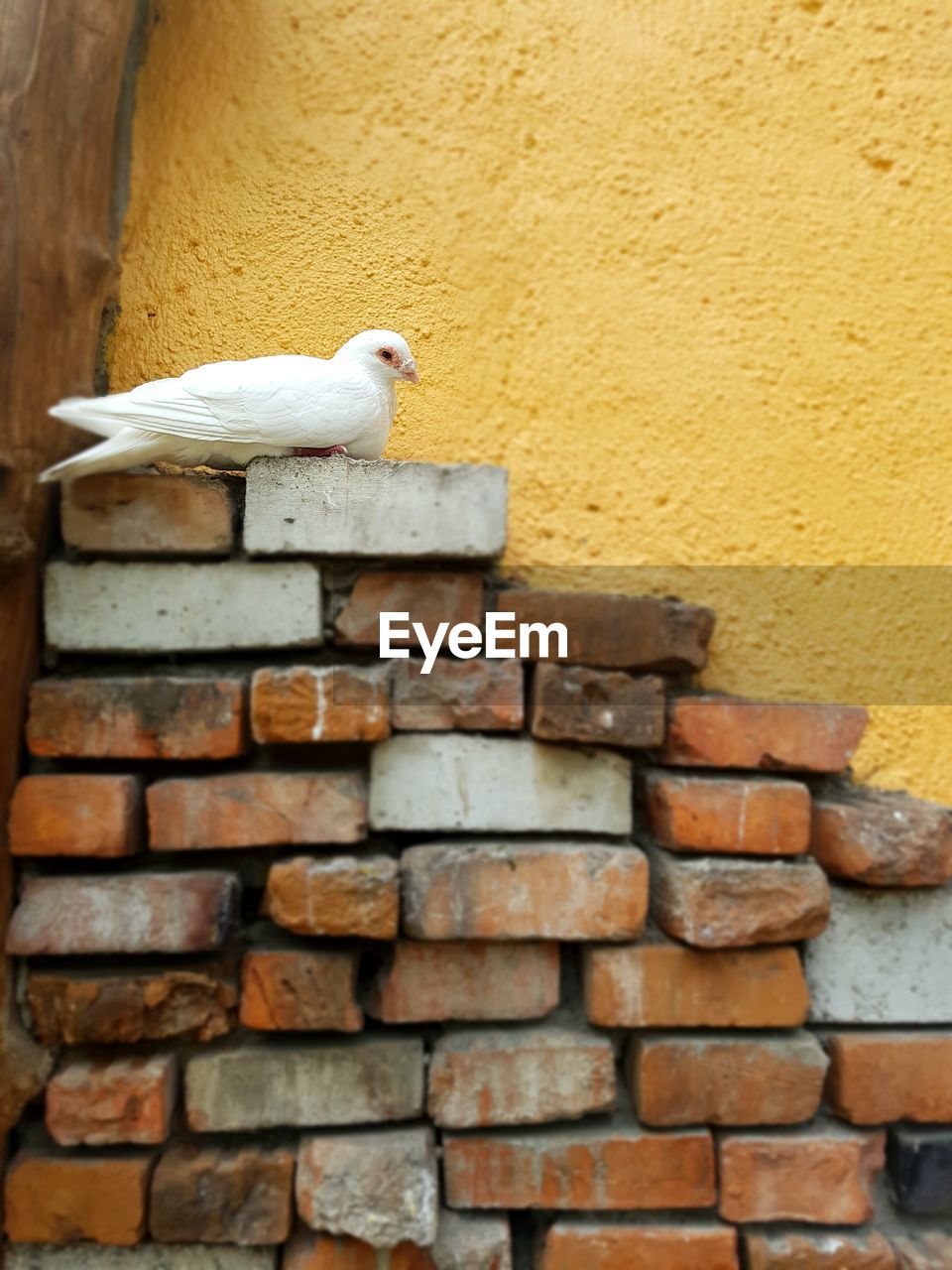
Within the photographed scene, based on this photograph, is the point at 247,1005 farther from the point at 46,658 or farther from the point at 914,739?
the point at 914,739

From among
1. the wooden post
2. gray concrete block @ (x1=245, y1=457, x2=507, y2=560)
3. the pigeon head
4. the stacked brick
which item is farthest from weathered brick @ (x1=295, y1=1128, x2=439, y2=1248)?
the pigeon head

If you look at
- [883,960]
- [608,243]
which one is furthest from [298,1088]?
[608,243]

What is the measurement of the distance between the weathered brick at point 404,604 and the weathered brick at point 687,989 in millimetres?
316

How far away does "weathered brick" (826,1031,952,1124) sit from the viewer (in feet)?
2.47

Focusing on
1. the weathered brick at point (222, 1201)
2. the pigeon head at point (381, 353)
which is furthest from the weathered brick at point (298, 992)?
the pigeon head at point (381, 353)

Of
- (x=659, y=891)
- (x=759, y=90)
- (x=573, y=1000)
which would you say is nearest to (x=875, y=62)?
(x=759, y=90)

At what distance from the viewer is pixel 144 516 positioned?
73 cm

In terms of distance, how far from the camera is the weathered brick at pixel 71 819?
2.32 feet

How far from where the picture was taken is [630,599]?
0.76 m

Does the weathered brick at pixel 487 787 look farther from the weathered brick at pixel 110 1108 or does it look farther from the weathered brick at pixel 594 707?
the weathered brick at pixel 110 1108

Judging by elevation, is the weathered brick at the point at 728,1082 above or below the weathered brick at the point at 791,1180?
above

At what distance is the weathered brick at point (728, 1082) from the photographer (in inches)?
29.0

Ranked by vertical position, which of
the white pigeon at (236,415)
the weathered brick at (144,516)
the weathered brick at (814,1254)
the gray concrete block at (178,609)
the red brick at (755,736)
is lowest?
the weathered brick at (814,1254)

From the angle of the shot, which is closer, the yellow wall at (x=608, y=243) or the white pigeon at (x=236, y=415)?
the white pigeon at (x=236, y=415)
